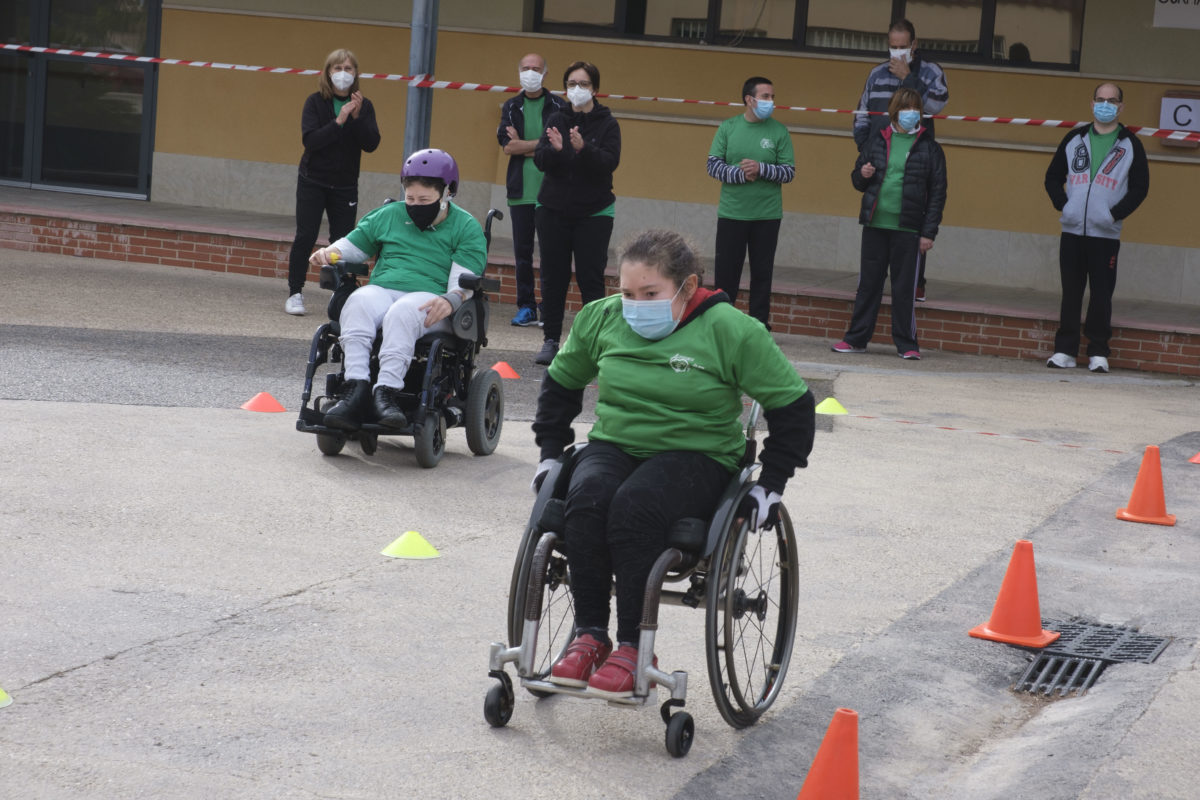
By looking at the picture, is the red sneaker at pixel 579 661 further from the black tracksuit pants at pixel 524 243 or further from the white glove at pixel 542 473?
the black tracksuit pants at pixel 524 243

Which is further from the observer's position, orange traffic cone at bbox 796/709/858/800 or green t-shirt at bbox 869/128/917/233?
green t-shirt at bbox 869/128/917/233

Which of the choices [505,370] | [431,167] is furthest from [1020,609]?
[505,370]

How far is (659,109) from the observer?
1479cm

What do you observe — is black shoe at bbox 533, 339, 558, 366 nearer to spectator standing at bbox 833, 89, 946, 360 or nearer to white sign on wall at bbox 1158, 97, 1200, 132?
spectator standing at bbox 833, 89, 946, 360

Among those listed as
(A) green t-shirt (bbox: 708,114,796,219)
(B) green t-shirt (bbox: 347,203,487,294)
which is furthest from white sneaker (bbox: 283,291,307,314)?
(B) green t-shirt (bbox: 347,203,487,294)

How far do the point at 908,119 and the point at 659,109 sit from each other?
437 centimetres

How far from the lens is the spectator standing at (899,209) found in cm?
1089

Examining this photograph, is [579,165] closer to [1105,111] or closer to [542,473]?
[1105,111]

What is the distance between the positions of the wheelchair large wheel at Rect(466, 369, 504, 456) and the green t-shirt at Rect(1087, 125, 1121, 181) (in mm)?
5654

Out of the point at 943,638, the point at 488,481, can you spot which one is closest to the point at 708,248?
the point at 488,481

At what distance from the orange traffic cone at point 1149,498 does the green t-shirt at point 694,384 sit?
311cm

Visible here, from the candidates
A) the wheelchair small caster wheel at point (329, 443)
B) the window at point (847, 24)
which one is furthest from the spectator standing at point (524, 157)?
the wheelchair small caster wheel at point (329, 443)

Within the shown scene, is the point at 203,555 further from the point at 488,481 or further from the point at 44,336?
the point at 44,336

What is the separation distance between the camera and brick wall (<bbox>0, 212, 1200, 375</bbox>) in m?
11.5
